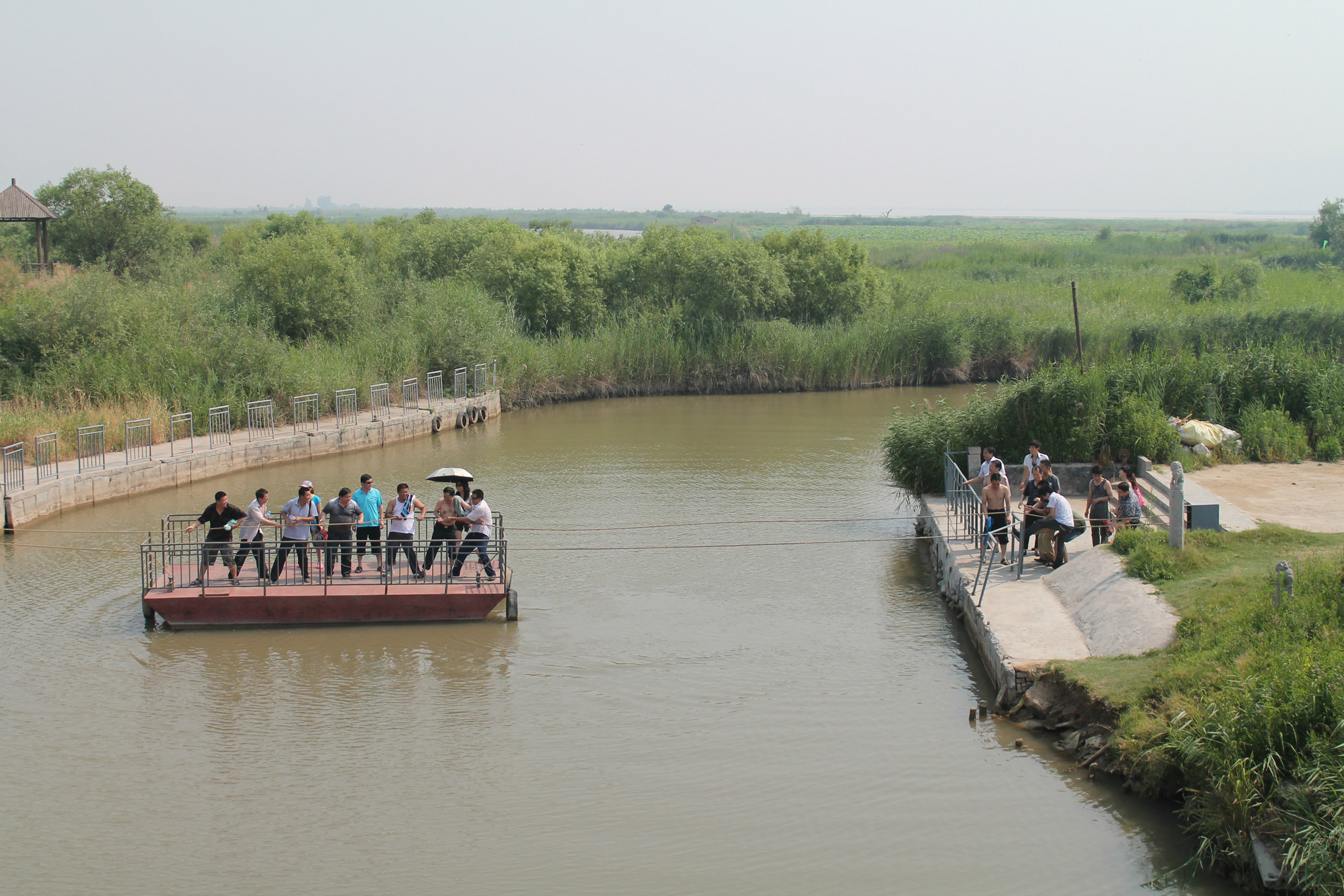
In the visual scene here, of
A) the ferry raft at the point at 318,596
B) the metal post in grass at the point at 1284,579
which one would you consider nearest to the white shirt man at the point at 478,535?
the ferry raft at the point at 318,596

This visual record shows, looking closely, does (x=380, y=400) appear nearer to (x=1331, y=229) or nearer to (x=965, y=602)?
(x=965, y=602)

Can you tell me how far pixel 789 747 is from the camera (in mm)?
11906

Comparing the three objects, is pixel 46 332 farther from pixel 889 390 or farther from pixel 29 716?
pixel 889 390

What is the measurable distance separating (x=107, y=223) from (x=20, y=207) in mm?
9242

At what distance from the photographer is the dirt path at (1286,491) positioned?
16500 mm

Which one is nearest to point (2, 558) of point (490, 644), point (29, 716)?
point (29, 716)

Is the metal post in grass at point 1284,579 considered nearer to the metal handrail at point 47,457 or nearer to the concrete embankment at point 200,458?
the concrete embankment at point 200,458

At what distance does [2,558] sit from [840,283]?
3709 cm

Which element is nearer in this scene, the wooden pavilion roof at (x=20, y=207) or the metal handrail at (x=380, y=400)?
the metal handrail at (x=380, y=400)

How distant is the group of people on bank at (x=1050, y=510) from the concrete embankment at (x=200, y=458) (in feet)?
58.2

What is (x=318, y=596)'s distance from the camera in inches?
604

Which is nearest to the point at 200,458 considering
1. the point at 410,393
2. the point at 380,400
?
the point at 380,400

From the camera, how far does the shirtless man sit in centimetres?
1627

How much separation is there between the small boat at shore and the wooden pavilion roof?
34609mm
